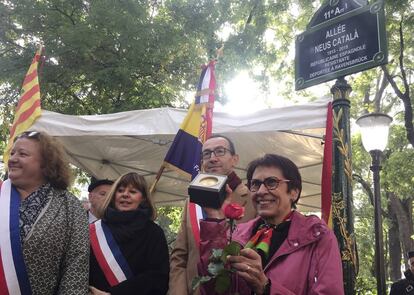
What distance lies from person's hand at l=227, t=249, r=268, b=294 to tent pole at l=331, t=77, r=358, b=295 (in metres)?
1.92

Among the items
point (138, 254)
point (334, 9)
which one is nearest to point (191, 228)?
point (138, 254)

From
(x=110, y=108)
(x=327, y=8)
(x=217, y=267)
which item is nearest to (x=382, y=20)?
(x=327, y=8)

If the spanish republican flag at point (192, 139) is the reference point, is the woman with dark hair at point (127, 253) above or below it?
below

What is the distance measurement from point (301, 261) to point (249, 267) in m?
0.36

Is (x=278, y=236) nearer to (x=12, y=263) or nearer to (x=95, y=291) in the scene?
(x=95, y=291)

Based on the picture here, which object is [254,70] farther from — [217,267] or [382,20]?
[217,267]

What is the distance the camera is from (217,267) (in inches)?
66.8

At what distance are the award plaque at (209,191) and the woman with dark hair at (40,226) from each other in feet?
2.56

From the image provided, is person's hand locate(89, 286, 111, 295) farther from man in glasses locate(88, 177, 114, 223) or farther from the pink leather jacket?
man in glasses locate(88, 177, 114, 223)

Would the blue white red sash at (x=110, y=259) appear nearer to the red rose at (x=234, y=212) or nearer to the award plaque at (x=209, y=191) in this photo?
the award plaque at (x=209, y=191)

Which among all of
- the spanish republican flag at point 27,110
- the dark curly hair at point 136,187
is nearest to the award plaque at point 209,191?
the dark curly hair at point 136,187

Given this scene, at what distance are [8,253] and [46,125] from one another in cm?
319

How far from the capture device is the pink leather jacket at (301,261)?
190 cm

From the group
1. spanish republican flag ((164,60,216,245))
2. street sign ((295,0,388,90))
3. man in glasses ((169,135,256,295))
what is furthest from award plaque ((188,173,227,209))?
spanish republican flag ((164,60,216,245))
